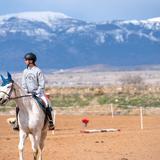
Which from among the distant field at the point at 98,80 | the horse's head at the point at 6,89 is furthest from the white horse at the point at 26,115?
the distant field at the point at 98,80

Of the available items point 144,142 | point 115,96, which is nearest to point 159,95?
point 115,96

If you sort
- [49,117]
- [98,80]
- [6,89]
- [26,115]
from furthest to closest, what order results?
1. [98,80]
2. [49,117]
3. [26,115]
4. [6,89]

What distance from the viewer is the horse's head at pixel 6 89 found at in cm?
1386

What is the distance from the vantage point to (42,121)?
14938 millimetres

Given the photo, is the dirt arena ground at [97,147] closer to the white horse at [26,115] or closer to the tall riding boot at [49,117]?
the tall riding boot at [49,117]

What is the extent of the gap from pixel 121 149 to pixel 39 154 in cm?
503

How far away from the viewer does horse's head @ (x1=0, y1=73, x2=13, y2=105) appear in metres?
13.9

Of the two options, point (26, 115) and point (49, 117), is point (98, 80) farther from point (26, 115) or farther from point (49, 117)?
point (26, 115)

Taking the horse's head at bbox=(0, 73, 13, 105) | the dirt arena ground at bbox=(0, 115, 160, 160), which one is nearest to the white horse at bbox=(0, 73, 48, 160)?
the horse's head at bbox=(0, 73, 13, 105)

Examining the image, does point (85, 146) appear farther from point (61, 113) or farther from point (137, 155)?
point (61, 113)

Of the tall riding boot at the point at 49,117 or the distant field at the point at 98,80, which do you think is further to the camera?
the distant field at the point at 98,80

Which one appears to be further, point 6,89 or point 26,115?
point 26,115

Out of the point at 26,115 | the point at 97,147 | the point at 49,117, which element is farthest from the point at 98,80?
the point at 26,115

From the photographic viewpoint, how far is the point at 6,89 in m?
14.1
